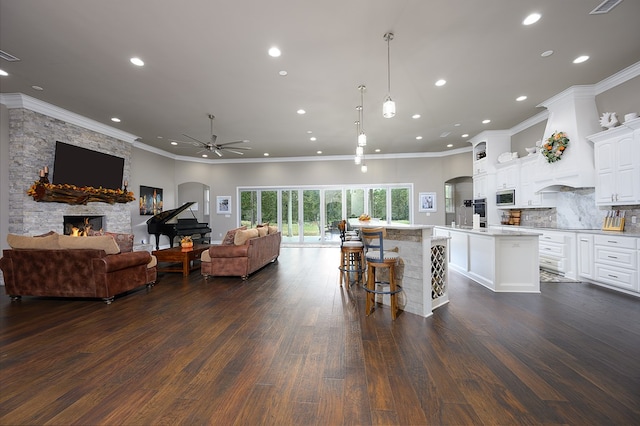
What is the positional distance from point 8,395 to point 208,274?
335 cm

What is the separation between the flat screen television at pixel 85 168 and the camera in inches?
227

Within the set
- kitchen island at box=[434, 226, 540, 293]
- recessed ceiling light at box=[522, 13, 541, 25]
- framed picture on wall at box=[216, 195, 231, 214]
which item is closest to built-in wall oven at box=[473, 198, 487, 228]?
kitchen island at box=[434, 226, 540, 293]

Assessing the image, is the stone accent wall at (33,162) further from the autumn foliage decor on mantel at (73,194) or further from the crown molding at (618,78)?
the crown molding at (618,78)

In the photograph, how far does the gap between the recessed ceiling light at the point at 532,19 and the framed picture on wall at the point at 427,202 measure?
7.07 meters

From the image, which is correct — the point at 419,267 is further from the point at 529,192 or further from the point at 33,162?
the point at 33,162

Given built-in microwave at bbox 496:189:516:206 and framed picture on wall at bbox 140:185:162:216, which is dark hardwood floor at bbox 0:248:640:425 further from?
framed picture on wall at bbox 140:185:162:216

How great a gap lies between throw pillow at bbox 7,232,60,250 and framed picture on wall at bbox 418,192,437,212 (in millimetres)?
9830

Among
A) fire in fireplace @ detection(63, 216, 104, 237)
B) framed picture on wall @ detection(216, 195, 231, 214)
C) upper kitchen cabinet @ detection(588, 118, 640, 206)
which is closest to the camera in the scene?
upper kitchen cabinet @ detection(588, 118, 640, 206)

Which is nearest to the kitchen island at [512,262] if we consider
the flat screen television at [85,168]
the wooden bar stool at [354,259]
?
the wooden bar stool at [354,259]

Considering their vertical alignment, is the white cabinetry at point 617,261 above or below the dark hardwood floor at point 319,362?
above

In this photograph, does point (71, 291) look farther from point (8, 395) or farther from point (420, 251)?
point (420, 251)

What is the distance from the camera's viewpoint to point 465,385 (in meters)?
1.95

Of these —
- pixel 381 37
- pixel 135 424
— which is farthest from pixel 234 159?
pixel 135 424

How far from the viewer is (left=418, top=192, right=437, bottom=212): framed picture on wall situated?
987 cm
